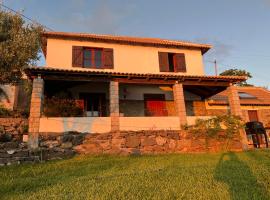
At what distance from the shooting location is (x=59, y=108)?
1167cm

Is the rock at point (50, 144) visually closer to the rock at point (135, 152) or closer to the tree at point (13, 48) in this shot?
the rock at point (135, 152)

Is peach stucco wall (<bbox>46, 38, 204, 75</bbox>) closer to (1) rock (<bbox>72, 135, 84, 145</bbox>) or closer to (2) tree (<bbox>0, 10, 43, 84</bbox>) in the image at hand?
(2) tree (<bbox>0, 10, 43, 84</bbox>)

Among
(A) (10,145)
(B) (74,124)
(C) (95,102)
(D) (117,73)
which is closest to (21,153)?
(A) (10,145)

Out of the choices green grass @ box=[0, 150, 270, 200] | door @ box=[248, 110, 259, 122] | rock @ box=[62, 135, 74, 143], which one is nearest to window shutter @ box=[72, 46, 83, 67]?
rock @ box=[62, 135, 74, 143]

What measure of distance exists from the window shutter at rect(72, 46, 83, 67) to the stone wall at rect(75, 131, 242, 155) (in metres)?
4.82

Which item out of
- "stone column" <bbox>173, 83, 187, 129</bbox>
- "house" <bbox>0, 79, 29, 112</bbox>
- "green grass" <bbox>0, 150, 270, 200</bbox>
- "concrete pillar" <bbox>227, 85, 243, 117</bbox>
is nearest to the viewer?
"green grass" <bbox>0, 150, 270, 200</bbox>

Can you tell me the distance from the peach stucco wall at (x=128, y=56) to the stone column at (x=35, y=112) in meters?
2.72

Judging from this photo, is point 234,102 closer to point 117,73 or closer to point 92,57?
point 117,73

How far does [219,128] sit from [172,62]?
18.7 feet

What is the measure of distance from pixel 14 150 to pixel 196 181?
6.97 meters

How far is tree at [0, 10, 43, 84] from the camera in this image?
13008mm

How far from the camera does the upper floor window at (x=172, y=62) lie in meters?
Answer: 15.2

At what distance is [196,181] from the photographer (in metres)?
5.13

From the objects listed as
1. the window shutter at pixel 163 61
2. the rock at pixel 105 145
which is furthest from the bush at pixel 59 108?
the window shutter at pixel 163 61
